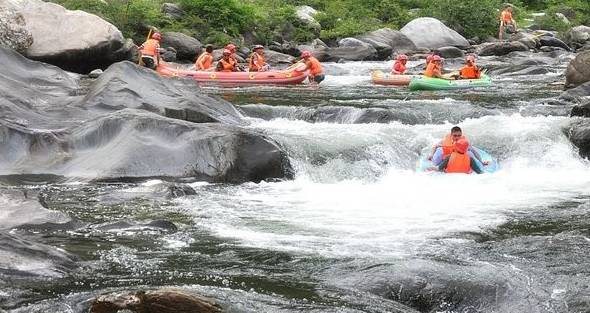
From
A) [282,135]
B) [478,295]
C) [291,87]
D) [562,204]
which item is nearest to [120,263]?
[478,295]

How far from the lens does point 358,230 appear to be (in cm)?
795

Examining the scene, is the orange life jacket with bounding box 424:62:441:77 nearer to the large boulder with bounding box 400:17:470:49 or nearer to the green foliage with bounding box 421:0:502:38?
the large boulder with bounding box 400:17:470:49

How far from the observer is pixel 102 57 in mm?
21656

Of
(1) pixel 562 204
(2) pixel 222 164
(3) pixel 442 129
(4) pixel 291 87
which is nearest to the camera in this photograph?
(1) pixel 562 204

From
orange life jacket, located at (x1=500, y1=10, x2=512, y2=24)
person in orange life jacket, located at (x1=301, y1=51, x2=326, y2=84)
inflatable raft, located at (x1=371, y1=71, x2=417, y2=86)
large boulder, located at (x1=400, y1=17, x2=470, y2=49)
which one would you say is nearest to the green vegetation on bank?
orange life jacket, located at (x1=500, y1=10, x2=512, y2=24)

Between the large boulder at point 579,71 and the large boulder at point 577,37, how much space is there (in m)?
15.3

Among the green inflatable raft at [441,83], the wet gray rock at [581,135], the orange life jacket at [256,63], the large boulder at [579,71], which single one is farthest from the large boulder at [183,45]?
the wet gray rock at [581,135]

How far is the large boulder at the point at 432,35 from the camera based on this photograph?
106ft

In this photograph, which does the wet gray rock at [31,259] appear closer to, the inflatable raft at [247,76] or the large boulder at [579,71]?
the inflatable raft at [247,76]

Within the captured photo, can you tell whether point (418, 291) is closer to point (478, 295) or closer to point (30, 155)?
point (478, 295)

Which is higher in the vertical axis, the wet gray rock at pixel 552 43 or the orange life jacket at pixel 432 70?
the orange life jacket at pixel 432 70

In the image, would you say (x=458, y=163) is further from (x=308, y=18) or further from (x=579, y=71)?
(x=308, y=18)

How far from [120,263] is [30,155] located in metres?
4.73

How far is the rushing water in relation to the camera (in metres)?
5.68
